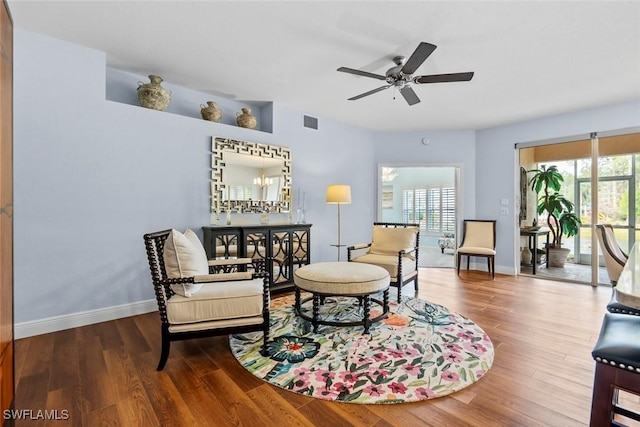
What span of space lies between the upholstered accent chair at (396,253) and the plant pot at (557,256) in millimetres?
3407

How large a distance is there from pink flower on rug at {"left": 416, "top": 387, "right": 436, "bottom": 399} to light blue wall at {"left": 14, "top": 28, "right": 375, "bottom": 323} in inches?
113

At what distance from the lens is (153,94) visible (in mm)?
3199

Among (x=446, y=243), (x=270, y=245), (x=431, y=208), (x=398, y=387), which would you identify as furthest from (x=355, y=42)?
(x=431, y=208)

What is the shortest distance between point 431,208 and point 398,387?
285 inches

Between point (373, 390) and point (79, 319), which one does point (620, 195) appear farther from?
point (79, 319)

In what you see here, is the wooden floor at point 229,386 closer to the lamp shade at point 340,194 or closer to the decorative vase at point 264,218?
the decorative vase at point 264,218

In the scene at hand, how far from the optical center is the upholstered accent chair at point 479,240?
16.1ft

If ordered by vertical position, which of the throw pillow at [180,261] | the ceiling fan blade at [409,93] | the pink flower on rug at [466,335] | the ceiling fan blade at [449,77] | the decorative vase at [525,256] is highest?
the ceiling fan blade at [409,93]

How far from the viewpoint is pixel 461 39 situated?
2.56m

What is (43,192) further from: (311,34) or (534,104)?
(534,104)

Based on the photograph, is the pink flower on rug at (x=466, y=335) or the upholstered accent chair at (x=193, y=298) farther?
the pink flower on rug at (x=466, y=335)

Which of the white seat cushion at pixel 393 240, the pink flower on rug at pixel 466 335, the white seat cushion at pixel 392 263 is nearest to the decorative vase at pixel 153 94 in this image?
the white seat cushion at pixel 392 263
